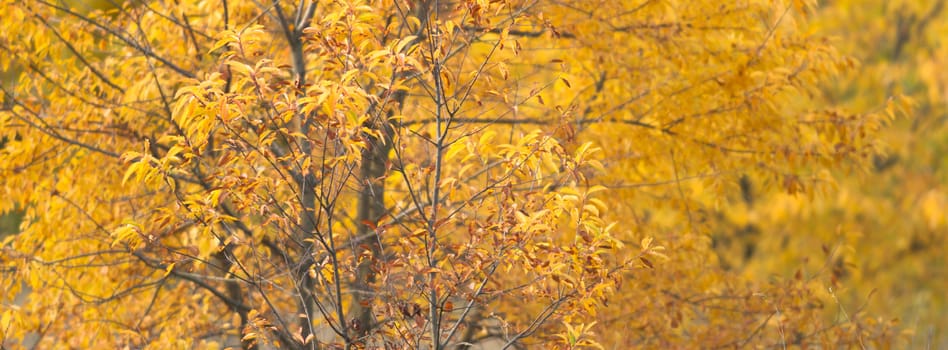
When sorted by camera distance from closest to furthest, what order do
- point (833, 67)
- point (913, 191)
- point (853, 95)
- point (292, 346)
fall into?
point (292, 346) → point (833, 67) → point (913, 191) → point (853, 95)

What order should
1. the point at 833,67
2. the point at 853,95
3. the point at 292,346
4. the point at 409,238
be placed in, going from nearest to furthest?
the point at 409,238 → the point at 292,346 → the point at 833,67 → the point at 853,95

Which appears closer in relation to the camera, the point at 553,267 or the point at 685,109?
the point at 553,267

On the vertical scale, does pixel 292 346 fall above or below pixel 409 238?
below

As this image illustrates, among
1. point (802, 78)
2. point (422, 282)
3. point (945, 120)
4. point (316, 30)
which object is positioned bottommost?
point (945, 120)

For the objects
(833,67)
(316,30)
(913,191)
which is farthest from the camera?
(913,191)

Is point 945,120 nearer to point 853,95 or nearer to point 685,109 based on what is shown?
point 853,95

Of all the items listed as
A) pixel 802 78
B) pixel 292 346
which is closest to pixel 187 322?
pixel 292 346

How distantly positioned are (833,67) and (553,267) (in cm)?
333

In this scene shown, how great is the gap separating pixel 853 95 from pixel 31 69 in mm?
12454

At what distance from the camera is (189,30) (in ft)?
18.5

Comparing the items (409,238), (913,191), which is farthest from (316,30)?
(913,191)

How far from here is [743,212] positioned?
47.0 feet

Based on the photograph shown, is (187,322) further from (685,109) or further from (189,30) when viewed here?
(685,109)

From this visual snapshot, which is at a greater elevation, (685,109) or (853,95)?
(685,109)
